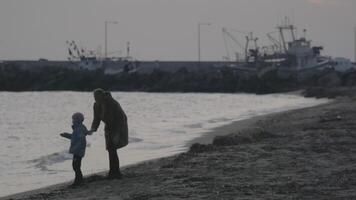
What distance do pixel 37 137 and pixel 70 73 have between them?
99.9 metres

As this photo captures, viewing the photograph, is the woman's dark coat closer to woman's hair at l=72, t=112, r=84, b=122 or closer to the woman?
the woman

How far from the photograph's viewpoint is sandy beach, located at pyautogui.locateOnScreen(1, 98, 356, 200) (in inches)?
437

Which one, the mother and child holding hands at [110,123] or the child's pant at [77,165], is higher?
the mother and child holding hands at [110,123]

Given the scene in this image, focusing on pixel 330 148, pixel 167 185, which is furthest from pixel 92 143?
pixel 167 185

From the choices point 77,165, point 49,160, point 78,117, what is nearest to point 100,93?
point 78,117

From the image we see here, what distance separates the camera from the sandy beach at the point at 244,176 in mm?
11109

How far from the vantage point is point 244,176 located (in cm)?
1288

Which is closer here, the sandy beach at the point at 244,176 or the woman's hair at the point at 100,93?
the sandy beach at the point at 244,176

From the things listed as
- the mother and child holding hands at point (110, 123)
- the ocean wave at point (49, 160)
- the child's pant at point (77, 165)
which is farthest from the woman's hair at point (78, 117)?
the ocean wave at point (49, 160)

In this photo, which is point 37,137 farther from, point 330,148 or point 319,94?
point 319,94

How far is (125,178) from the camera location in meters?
13.8

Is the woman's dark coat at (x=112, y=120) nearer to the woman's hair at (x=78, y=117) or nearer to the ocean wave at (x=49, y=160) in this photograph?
the woman's hair at (x=78, y=117)

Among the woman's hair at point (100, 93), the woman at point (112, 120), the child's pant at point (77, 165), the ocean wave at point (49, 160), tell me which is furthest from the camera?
the ocean wave at point (49, 160)

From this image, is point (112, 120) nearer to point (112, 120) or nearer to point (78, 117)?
point (112, 120)
